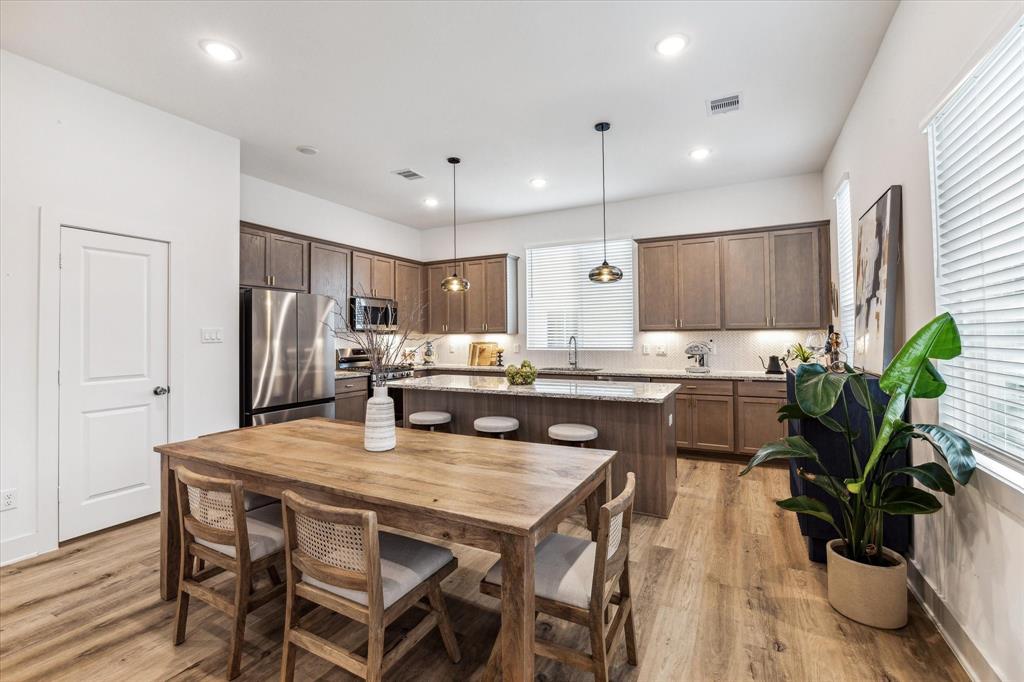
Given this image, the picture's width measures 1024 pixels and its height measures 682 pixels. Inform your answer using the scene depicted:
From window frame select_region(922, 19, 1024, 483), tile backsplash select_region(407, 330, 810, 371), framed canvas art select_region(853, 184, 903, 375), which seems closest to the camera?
window frame select_region(922, 19, 1024, 483)

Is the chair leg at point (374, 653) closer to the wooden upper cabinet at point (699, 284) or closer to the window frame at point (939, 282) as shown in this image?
the window frame at point (939, 282)

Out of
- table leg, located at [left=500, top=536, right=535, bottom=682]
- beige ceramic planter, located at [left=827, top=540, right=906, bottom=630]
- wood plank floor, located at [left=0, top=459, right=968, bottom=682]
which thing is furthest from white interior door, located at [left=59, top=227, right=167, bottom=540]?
beige ceramic planter, located at [left=827, top=540, right=906, bottom=630]

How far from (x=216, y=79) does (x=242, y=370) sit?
7.68 feet

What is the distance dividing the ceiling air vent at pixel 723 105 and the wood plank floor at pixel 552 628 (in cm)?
315

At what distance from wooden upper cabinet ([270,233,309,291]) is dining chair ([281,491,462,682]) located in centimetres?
396

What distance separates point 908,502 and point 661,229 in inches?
169

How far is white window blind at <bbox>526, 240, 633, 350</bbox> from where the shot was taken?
19.7 ft

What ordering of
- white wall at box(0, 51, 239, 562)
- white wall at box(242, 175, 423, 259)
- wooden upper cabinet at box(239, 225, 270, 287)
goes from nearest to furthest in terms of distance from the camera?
white wall at box(0, 51, 239, 562) → wooden upper cabinet at box(239, 225, 270, 287) → white wall at box(242, 175, 423, 259)

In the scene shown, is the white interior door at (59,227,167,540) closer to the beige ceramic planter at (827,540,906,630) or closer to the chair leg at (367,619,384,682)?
the chair leg at (367,619,384,682)

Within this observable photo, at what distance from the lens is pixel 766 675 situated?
1.78 m

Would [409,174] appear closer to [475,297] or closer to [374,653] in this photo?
[475,297]

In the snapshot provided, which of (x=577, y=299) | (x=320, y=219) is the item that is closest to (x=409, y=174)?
(x=320, y=219)

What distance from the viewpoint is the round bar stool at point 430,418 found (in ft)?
13.1

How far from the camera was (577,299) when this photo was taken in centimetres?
629
